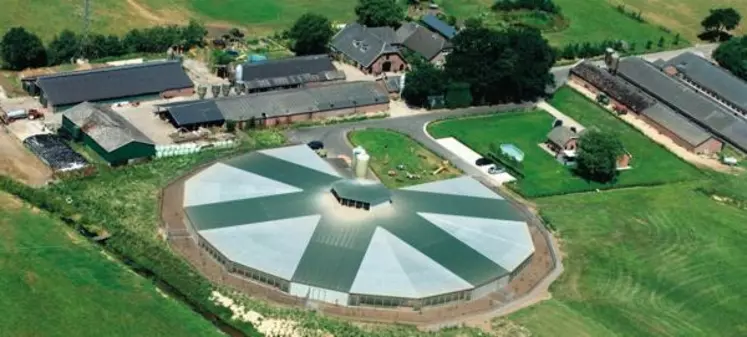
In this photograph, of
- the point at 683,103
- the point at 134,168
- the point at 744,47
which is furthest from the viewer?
the point at 744,47

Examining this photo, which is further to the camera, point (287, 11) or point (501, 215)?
point (287, 11)

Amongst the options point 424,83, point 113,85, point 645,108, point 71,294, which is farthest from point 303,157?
point 645,108

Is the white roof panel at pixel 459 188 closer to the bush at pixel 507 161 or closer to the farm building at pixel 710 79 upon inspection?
the bush at pixel 507 161

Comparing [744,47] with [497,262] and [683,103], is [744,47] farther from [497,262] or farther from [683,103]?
[497,262]

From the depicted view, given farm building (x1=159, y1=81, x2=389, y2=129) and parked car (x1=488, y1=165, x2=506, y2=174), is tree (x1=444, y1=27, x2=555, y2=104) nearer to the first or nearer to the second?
farm building (x1=159, y1=81, x2=389, y2=129)

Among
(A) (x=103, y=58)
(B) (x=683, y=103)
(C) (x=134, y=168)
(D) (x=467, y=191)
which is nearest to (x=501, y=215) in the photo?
(D) (x=467, y=191)

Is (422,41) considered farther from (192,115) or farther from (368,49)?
(192,115)
